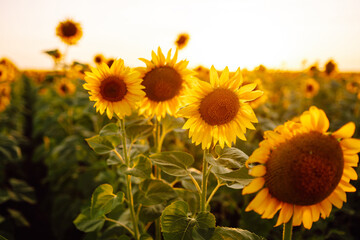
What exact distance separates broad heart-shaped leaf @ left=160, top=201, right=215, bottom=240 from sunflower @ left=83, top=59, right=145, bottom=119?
589 millimetres

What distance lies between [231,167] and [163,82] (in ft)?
2.37

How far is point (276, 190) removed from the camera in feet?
3.01

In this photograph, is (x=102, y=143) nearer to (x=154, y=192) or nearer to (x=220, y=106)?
(x=154, y=192)

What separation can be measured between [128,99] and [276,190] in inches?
35.9

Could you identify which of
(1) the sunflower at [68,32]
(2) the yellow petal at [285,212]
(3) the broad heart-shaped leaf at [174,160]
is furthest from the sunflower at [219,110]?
(1) the sunflower at [68,32]

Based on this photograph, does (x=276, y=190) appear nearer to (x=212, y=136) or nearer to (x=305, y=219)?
(x=305, y=219)

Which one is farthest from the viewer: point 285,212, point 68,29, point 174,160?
point 68,29

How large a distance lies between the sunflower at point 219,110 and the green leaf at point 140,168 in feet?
1.06

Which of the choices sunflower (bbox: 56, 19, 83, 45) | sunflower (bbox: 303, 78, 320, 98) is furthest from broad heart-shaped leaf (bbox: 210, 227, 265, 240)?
sunflower (bbox: 303, 78, 320, 98)

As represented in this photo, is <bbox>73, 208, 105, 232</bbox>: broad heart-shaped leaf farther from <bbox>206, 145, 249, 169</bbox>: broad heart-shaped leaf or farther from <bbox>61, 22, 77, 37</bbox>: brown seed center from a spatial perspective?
<bbox>61, 22, 77, 37</bbox>: brown seed center

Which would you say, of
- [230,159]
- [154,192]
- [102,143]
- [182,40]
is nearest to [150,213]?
[154,192]

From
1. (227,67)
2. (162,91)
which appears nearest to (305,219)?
(227,67)

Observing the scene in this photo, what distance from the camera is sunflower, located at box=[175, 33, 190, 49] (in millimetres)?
2809

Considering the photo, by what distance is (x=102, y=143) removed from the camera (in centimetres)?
151
